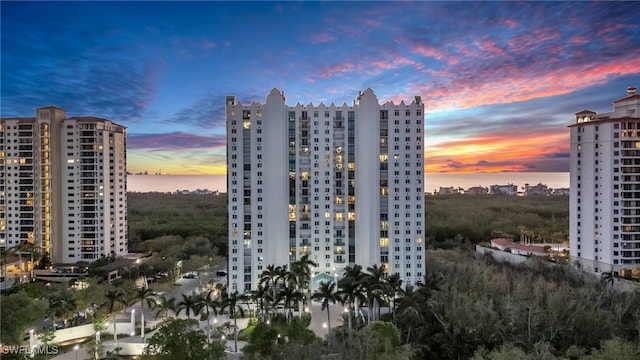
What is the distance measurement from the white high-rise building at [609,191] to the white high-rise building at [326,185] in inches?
811

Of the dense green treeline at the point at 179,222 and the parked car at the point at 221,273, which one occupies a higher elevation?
the dense green treeline at the point at 179,222

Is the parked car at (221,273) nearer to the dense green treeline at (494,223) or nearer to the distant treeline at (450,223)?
the distant treeline at (450,223)

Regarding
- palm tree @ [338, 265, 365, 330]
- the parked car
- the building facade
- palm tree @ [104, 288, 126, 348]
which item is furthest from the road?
the building facade

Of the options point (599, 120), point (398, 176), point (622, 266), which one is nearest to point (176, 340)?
point (398, 176)

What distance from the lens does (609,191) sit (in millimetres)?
43375

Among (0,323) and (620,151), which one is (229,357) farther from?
(620,151)

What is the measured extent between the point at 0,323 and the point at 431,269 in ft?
135

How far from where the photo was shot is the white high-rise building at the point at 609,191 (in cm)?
4281

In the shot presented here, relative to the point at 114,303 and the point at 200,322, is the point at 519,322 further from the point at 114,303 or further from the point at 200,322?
the point at 114,303

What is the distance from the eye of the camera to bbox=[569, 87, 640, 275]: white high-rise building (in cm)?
4281

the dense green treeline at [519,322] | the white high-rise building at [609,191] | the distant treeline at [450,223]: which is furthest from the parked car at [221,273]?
the white high-rise building at [609,191]

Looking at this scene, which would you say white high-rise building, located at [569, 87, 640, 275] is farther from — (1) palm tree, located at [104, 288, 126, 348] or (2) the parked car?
(1) palm tree, located at [104, 288, 126, 348]

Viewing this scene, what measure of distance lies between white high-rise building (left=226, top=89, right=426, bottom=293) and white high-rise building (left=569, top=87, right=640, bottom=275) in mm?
20587

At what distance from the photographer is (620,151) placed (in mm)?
43375
